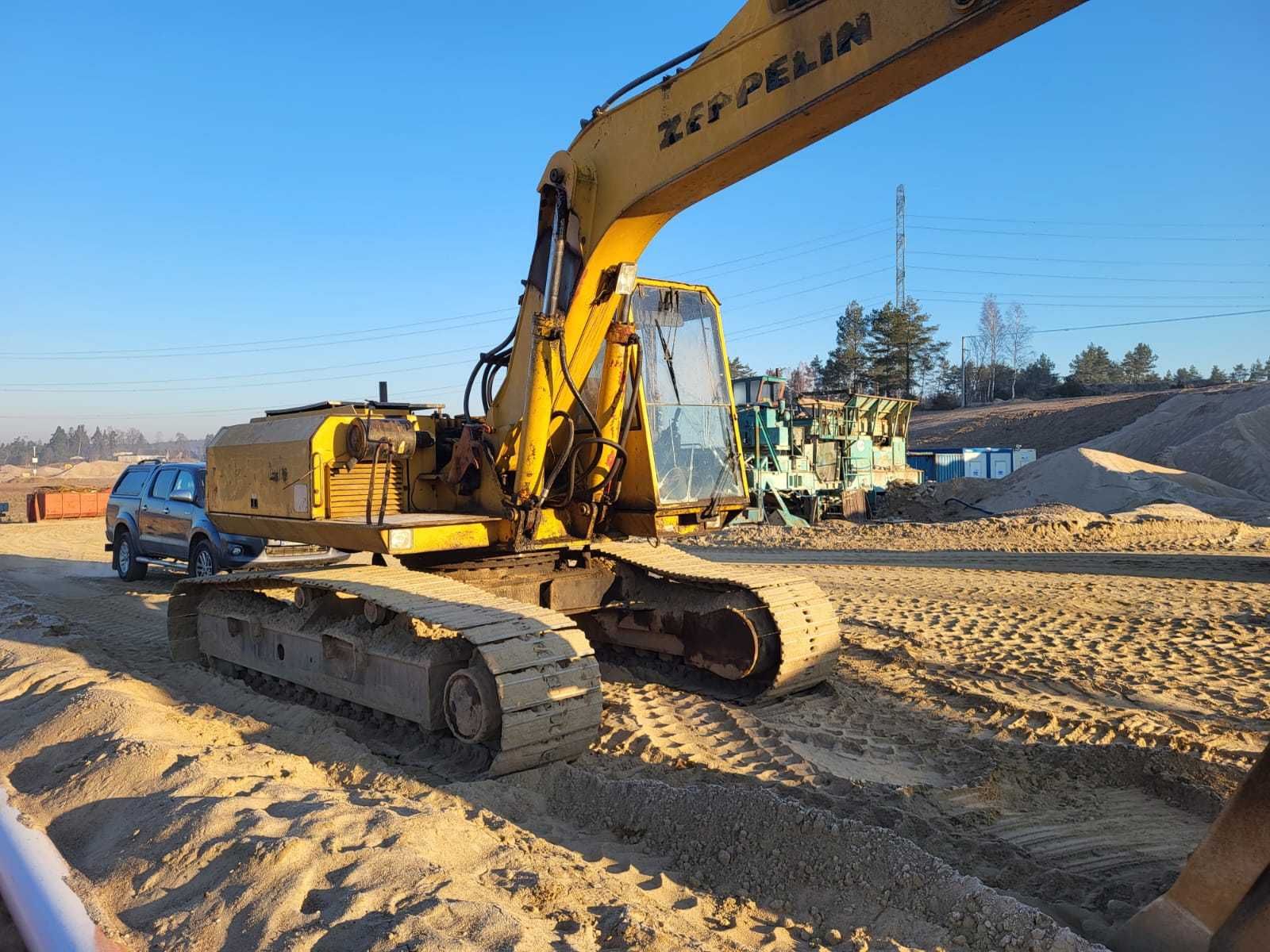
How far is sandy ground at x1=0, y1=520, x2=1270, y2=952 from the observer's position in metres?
3.08

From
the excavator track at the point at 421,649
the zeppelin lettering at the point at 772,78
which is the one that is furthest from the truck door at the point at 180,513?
the zeppelin lettering at the point at 772,78

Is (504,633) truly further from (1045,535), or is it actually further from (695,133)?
(1045,535)

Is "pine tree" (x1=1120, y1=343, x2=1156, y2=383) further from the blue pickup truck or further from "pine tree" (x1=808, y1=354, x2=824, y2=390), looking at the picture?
the blue pickup truck

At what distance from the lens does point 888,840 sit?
145 inches

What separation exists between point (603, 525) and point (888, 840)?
3307 millimetres

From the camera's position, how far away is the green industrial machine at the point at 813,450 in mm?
21781

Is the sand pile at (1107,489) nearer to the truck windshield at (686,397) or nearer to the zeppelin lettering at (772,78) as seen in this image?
the truck windshield at (686,397)

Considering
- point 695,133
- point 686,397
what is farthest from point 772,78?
point 686,397

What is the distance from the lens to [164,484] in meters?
13.0

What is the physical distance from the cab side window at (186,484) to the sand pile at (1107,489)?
17.1m

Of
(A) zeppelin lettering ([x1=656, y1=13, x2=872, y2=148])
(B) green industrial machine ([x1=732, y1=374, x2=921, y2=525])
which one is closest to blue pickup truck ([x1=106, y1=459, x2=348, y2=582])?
(A) zeppelin lettering ([x1=656, y1=13, x2=872, y2=148])

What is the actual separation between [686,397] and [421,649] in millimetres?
2543

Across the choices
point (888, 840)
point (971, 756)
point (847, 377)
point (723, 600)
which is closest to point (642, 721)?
point (723, 600)

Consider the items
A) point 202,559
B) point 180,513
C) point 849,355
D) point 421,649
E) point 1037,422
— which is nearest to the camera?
point 421,649
